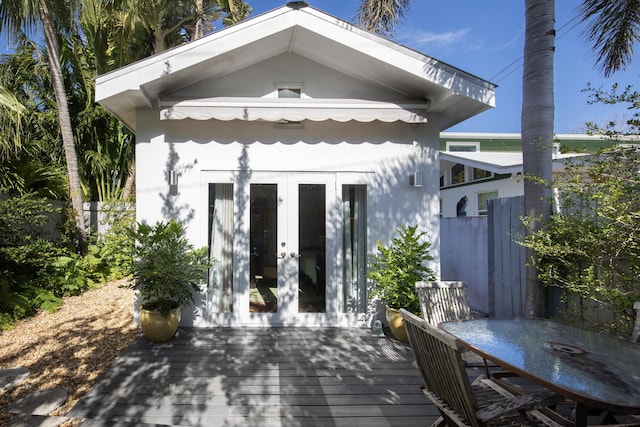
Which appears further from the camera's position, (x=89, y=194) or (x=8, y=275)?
(x=89, y=194)

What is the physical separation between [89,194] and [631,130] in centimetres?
1269

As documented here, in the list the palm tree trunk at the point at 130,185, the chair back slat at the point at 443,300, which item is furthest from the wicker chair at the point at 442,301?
the palm tree trunk at the point at 130,185

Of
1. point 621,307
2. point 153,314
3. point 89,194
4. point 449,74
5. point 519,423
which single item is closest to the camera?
point 519,423

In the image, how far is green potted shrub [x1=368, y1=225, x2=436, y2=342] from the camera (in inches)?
213

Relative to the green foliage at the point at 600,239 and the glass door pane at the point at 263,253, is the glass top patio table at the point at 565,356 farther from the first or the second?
the glass door pane at the point at 263,253

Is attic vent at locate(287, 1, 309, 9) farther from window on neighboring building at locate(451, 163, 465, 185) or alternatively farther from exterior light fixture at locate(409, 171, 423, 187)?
window on neighboring building at locate(451, 163, 465, 185)

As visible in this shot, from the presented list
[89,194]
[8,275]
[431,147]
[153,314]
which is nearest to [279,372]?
[153,314]

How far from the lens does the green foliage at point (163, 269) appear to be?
5.14m

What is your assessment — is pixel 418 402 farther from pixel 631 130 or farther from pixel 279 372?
pixel 631 130

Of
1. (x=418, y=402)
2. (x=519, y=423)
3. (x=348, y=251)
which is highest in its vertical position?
(x=348, y=251)

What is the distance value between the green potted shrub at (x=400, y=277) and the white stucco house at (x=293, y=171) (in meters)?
0.58

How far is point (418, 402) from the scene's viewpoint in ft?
12.1

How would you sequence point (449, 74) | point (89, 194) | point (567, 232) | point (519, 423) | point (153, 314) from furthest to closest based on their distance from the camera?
1. point (89, 194)
2. point (449, 74)
3. point (153, 314)
4. point (567, 232)
5. point (519, 423)

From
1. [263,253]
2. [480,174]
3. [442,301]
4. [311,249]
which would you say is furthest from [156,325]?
[480,174]
